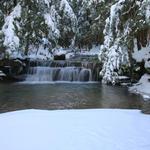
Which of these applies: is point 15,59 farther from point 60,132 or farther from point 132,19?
point 60,132

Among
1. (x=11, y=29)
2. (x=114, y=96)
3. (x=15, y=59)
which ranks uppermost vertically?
(x=11, y=29)

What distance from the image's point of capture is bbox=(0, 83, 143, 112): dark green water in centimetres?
1016

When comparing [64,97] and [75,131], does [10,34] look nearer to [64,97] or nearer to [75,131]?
[64,97]

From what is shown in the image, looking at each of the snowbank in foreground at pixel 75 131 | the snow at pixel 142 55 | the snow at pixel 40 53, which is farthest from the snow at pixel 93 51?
the snowbank in foreground at pixel 75 131

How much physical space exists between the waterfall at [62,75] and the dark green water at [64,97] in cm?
112

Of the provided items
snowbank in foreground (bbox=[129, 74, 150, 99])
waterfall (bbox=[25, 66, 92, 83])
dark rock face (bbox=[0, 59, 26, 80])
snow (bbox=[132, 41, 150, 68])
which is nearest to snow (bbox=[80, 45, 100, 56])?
waterfall (bbox=[25, 66, 92, 83])

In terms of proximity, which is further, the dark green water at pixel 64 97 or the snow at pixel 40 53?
the snow at pixel 40 53

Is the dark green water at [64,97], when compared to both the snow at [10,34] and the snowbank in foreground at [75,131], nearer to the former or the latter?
the snow at [10,34]

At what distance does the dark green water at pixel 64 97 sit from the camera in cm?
1016

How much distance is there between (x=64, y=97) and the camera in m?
11.6

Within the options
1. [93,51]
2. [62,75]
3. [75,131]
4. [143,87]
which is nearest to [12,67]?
[62,75]

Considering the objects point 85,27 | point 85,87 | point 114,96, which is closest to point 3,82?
point 85,87

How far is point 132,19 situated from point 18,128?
27.9ft

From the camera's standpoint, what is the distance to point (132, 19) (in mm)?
12930
